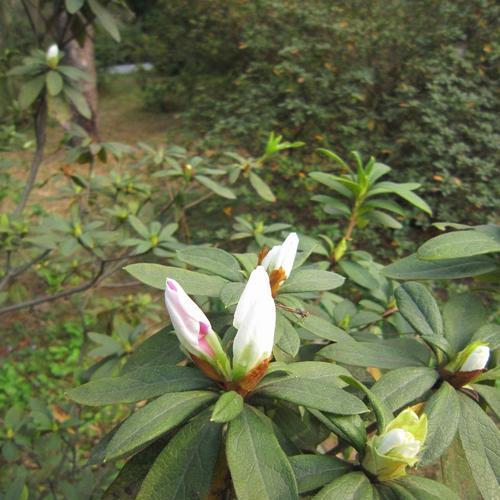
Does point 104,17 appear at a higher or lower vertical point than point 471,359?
higher

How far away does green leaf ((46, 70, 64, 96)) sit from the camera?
1904 mm

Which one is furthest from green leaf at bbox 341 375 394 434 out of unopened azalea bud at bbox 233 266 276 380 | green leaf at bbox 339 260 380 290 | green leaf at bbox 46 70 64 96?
green leaf at bbox 46 70 64 96

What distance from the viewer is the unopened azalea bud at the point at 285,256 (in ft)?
2.41

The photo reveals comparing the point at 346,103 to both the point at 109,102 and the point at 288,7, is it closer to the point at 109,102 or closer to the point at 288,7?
the point at 288,7

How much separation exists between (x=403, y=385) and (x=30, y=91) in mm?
1935

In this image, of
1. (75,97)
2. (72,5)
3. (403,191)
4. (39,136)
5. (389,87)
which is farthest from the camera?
(389,87)

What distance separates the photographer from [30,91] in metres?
1.94

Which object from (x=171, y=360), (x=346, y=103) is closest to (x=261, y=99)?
(x=346, y=103)

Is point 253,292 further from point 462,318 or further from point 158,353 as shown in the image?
point 462,318

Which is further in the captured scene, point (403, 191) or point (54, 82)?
point (54, 82)

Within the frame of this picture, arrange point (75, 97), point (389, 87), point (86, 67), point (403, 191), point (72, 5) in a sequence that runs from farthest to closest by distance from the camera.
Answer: point (86, 67) → point (389, 87) → point (75, 97) → point (72, 5) → point (403, 191)

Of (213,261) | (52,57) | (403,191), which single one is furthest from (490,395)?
(52,57)

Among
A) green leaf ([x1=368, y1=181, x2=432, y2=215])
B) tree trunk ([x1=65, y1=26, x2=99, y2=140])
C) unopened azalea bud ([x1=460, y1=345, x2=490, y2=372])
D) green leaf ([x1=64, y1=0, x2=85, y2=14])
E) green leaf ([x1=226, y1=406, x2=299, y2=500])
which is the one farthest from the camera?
tree trunk ([x1=65, y1=26, x2=99, y2=140])

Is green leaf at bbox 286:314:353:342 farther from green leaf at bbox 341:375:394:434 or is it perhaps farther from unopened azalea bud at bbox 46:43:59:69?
unopened azalea bud at bbox 46:43:59:69
